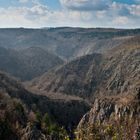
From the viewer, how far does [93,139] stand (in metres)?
26.5

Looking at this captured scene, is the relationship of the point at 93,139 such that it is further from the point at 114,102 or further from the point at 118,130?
the point at 114,102

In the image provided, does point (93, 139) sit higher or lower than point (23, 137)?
higher

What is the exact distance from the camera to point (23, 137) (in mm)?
113000

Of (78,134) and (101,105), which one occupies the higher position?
(78,134)

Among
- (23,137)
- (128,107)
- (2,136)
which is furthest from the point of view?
(128,107)

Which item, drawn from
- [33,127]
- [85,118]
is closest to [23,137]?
[33,127]

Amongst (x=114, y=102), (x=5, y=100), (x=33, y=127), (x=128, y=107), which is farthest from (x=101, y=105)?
(x=33, y=127)

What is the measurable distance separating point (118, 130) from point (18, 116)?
117 m

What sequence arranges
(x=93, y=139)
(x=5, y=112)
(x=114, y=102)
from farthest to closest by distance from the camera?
1. (x=114, y=102)
2. (x=5, y=112)
3. (x=93, y=139)

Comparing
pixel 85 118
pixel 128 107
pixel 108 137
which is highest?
pixel 108 137

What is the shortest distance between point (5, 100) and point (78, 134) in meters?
134

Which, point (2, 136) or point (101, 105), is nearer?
point (2, 136)

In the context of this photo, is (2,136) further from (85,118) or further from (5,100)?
(85,118)

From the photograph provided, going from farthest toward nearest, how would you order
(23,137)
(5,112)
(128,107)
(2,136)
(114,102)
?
1. (114,102)
2. (128,107)
3. (5,112)
4. (2,136)
5. (23,137)
